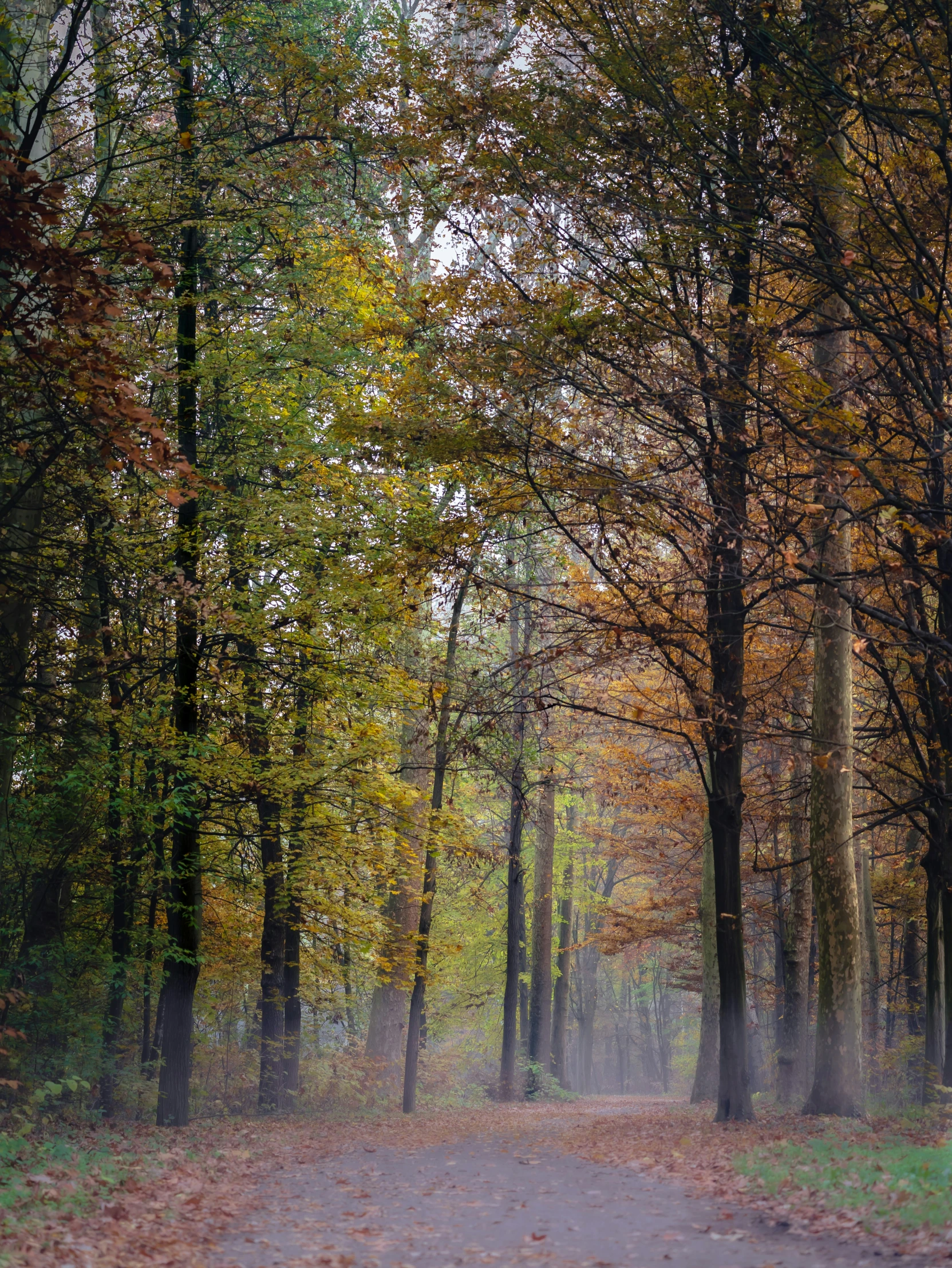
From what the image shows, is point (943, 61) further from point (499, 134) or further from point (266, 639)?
point (266, 639)

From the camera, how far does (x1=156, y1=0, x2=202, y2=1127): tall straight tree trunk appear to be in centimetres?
1150

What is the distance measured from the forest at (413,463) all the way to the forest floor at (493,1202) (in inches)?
55.5

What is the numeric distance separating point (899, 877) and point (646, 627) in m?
13.2

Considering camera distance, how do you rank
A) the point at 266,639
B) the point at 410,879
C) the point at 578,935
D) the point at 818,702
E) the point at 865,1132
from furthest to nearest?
the point at 578,935, the point at 410,879, the point at 266,639, the point at 818,702, the point at 865,1132

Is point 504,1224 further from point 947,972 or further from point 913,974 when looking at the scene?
point 913,974

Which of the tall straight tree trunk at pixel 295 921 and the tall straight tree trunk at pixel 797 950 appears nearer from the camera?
the tall straight tree trunk at pixel 295 921

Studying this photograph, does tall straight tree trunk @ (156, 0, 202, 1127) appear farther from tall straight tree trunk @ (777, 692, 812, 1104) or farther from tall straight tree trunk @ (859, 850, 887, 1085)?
tall straight tree trunk @ (859, 850, 887, 1085)

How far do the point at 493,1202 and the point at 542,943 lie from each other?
17.9 meters

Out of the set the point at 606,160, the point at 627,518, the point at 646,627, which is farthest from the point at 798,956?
the point at 606,160

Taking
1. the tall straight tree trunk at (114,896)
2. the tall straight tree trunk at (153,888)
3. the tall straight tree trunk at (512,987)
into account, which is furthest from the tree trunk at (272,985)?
the tall straight tree trunk at (512,987)

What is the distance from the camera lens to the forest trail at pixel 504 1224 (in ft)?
18.5

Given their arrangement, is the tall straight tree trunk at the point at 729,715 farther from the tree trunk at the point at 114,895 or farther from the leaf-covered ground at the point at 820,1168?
the tree trunk at the point at 114,895

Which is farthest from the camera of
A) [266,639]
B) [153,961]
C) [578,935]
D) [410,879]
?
[578,935]

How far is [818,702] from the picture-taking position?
1148 centimetres
